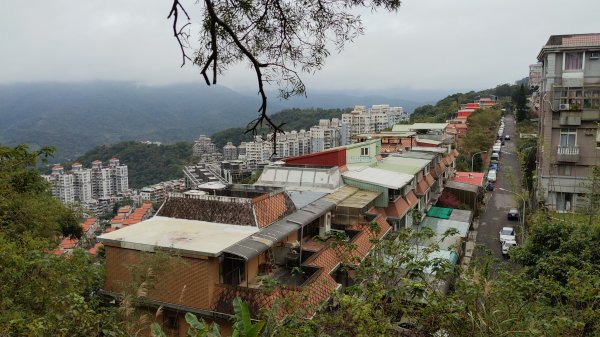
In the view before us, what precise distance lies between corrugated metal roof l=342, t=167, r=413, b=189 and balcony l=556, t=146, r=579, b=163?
6527 mm

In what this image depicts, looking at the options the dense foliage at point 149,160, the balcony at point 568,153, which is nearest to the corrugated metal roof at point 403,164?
the balcony at point 568,153

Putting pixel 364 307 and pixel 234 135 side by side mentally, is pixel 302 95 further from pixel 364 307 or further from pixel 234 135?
pixel 234 135

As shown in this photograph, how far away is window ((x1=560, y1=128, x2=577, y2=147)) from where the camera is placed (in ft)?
60.3

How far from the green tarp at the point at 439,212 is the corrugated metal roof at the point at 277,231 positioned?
32.4 feet

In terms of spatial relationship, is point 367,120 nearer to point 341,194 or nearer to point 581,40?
point 581,40

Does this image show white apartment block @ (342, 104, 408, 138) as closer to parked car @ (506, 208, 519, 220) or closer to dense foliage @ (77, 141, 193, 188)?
dense foliage @ (77, 141, 193, 188)

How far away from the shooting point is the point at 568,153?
18.4 metres

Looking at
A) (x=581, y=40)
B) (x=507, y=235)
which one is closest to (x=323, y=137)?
(x=507, y=235)

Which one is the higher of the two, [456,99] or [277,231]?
[456,99]

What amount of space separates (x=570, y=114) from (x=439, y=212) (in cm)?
670

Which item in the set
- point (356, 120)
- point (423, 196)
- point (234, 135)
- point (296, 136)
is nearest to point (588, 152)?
point (423, 196)

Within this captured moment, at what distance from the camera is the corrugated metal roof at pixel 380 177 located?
15345 millimetres

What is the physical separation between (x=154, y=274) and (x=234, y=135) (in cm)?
9182

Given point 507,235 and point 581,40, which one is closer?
point 581,40
